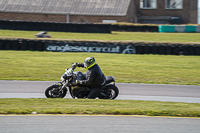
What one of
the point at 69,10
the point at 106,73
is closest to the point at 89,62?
the point at 106,73

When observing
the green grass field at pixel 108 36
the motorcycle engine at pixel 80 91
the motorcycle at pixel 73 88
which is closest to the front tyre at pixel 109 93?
the motorcycle at pixel 73 88

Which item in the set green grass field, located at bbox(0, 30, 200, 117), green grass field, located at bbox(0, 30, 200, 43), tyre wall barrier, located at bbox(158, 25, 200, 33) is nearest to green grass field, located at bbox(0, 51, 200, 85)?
green grass field, located at bbox(0, 30, 200, 117)

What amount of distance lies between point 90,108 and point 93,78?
1757 millimetres

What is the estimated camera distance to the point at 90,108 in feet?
25.6

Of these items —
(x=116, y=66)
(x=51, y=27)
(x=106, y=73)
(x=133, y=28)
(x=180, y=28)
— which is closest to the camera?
(x=106, y=73)

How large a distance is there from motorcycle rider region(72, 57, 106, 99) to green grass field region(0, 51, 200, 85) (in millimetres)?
4670

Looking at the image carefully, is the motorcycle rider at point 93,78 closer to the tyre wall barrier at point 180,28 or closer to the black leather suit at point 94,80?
the black leather suit at point 94,80

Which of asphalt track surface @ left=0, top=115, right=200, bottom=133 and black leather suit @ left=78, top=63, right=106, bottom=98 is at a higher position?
black leather suit @ left=78, top=63, right=106, bottom=98

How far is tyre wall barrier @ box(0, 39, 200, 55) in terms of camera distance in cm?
2277

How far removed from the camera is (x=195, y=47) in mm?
22734

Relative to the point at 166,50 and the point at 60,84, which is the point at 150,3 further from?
the point at 60,84

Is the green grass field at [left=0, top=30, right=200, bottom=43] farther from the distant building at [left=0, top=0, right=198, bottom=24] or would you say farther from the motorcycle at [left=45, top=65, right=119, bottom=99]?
the motorcycle at [left=45, top=65, right=119, bottom=99]

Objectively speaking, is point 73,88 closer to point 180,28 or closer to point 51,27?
point 51,27

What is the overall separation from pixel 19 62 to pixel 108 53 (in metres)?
6.76
